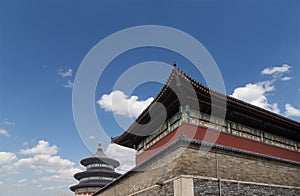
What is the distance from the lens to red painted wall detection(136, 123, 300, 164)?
10.9m

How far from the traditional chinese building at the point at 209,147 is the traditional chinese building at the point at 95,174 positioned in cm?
1496

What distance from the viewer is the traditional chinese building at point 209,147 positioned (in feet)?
29.7

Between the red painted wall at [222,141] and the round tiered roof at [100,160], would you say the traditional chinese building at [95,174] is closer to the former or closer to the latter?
the round tiered roof at [100,160]

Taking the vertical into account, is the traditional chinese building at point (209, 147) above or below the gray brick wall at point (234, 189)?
above

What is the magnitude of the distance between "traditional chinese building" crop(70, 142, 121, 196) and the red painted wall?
16191mm

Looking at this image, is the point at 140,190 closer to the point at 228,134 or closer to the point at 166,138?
the point at 166,138

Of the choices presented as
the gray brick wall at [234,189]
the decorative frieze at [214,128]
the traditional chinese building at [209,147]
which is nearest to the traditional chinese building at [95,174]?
the traditional chinese building at [209,147]

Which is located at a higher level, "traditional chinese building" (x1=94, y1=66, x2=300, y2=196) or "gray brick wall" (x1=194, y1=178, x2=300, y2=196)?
"traditional chinese building" (x1=94, y1=66, x2=300, y2=196)

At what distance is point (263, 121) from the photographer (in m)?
12.8

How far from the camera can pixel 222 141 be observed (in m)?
11.4

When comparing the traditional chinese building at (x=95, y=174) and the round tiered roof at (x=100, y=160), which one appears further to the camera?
the round tiered roof at (x=100, y=160)

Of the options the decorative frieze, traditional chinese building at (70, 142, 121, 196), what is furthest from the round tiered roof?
the decorative frieze

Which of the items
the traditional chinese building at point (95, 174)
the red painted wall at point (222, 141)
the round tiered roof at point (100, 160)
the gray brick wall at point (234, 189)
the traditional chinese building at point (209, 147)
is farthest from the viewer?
the round tiered roof at point (100, 160)

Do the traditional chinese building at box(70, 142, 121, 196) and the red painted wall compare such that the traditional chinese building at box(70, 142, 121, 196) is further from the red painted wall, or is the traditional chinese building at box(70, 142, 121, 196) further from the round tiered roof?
the red painted wall
